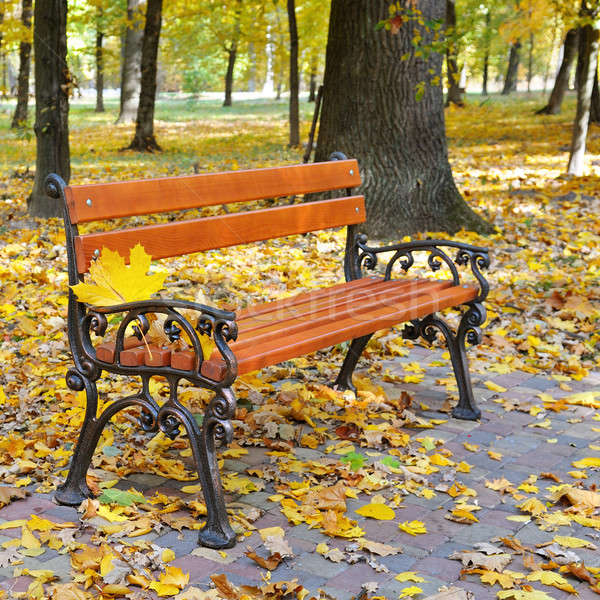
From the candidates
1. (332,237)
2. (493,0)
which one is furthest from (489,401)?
(493,0)

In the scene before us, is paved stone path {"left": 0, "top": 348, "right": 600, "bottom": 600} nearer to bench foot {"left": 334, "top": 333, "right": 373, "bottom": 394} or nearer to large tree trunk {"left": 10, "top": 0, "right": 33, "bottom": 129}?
bench foot {"left": 334, "top": 333, "right": 373, "bottom": 394}

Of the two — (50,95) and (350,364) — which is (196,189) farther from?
(50,95)

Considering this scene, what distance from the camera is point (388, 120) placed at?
6828 millimetres

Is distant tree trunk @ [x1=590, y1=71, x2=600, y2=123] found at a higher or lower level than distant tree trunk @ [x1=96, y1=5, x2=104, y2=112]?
lower

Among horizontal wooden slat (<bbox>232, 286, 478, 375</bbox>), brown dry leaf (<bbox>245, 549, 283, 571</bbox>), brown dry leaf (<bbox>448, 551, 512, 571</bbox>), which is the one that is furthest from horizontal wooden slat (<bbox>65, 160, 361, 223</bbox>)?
brown dry leaf (<bbox>448, 551, 512, 571</bbox>)

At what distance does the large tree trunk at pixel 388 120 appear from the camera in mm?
6711

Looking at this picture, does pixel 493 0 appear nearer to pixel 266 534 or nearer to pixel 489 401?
pixel 489 401

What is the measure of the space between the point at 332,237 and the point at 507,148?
7409 mm

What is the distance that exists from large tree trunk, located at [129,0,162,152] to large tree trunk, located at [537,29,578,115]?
27.0 feet

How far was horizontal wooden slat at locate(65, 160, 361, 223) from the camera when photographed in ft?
9.92

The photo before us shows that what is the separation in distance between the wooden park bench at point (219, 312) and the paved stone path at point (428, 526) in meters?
0.12

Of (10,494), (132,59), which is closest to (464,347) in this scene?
(10,494)

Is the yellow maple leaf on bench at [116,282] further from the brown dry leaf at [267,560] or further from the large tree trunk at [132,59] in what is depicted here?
the large tree trunk at [132,59]

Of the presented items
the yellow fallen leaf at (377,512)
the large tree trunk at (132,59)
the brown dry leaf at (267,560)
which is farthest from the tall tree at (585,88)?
the large tree trunk at (132,59)
